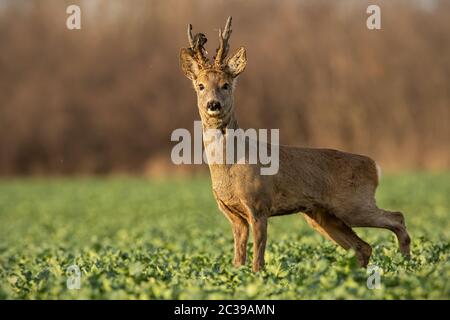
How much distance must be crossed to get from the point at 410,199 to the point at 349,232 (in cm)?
1598

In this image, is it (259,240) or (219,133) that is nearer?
(259,240)

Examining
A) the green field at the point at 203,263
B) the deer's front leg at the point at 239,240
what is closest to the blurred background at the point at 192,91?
the green field at the point at 203,263

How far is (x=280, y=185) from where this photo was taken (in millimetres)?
9102

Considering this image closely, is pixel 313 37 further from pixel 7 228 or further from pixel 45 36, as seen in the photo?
pixel 7 228

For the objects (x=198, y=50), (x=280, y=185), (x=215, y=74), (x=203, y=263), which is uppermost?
(x=198, y=50)

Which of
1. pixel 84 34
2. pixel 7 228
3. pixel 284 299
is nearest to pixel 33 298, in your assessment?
pixel 284 299

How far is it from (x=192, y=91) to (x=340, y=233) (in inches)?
1281

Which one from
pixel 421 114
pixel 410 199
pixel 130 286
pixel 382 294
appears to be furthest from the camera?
pixel 421 114

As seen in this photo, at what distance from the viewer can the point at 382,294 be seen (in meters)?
6.81

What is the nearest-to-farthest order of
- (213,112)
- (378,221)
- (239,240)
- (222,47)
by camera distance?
(213,112) → (222,47) → (239,240) → (378,221)

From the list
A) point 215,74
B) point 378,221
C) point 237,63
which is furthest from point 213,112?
point 378,221

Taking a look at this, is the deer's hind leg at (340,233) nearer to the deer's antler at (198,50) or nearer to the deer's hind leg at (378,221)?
the deer's hind leg at (378,221)

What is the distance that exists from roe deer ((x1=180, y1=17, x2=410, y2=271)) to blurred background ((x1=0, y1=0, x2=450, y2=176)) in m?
26.1

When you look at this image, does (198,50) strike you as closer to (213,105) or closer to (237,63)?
(237,63)
